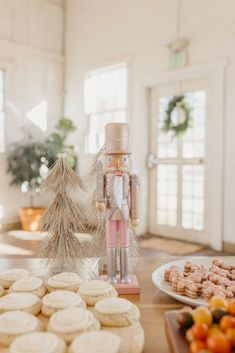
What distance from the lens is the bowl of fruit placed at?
2.20 ft

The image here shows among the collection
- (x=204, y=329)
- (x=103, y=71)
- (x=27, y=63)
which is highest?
(x=27, y=63)

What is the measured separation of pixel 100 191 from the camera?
1240 mm

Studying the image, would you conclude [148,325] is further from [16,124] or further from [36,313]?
[16,124]

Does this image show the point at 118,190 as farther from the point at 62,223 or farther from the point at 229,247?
the point at 229,247

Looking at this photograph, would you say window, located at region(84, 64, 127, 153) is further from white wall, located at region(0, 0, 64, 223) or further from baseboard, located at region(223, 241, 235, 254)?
baseboard, located at region(223, 241, 235, 254)

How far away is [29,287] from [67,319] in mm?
283

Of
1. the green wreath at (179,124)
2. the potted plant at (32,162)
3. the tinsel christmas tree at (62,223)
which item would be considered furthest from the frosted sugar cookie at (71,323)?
the potted plant at (32,162)

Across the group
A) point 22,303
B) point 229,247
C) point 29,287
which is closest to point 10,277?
point 29,287

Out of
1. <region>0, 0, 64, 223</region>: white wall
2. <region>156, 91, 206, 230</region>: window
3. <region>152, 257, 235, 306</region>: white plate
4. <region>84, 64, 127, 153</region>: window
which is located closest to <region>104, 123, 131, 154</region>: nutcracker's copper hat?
<region>152, 257, 235, 306</region>: white plate

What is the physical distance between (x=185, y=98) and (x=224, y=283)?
4319mm

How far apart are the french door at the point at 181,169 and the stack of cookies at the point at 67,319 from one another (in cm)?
404

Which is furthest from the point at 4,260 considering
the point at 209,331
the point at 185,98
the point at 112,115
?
the point at 112,115

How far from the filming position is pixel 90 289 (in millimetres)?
1023

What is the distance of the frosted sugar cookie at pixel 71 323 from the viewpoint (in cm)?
77
